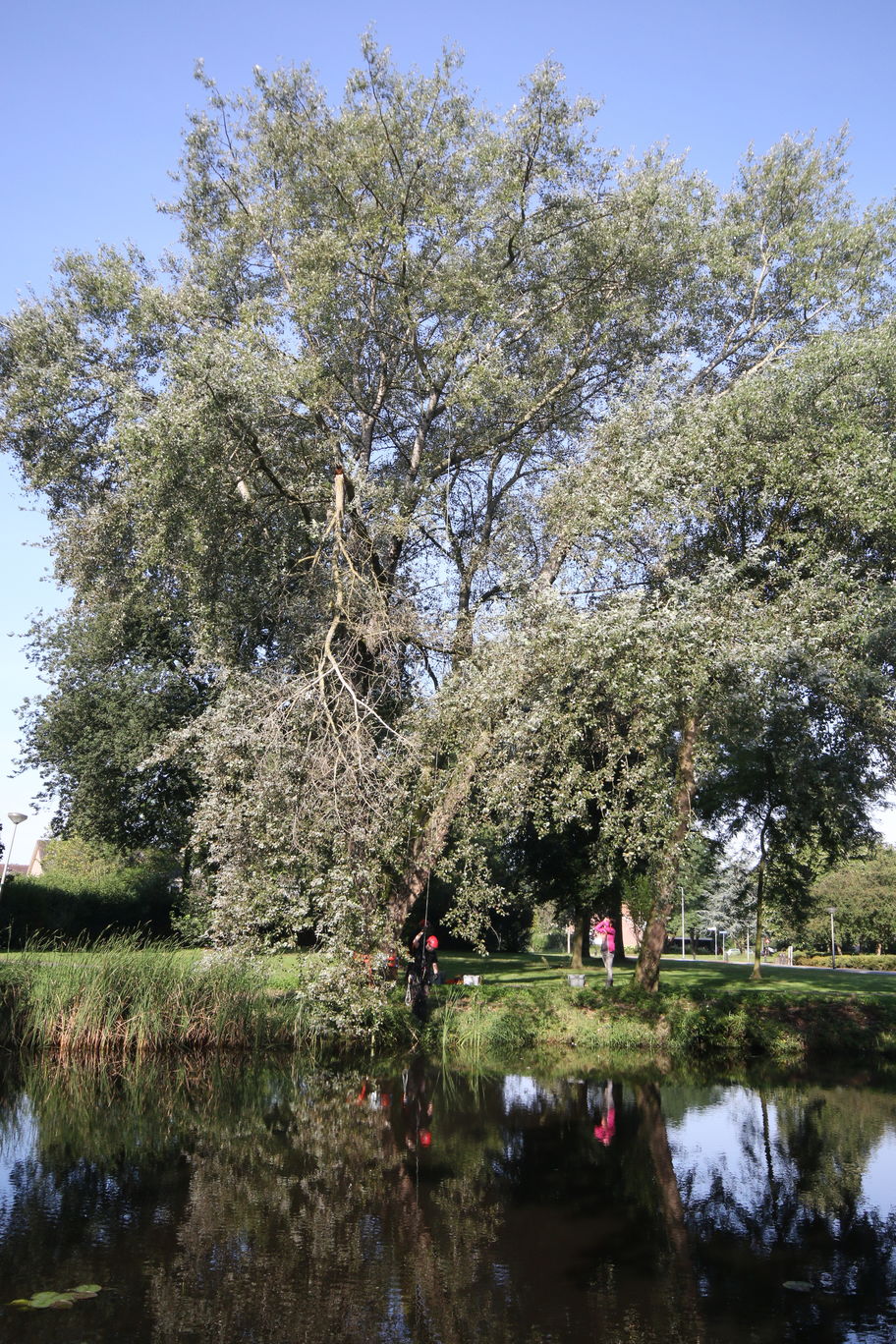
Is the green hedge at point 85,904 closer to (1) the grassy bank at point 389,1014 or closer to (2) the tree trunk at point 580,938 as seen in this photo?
(1) the grassy bank at point 389,1014

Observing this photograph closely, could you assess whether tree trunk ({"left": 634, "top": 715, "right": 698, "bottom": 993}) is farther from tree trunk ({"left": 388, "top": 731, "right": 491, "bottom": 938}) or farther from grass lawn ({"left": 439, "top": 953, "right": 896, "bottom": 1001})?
tree trunk ({"left": 388, "top": 731, "right": 491, "bottom": 938})

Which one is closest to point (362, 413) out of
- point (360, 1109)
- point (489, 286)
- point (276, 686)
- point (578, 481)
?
point (489, 286)

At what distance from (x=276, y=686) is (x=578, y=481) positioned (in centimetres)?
612

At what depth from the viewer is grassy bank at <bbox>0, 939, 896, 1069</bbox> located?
45.4 ft

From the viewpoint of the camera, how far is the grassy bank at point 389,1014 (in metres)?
13.8

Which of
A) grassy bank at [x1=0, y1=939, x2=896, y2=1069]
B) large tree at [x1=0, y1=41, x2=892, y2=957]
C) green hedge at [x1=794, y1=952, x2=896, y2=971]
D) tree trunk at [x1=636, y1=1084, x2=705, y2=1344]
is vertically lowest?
tree trunk at [x1=636, y1=1084, x2=705, y2=1344]

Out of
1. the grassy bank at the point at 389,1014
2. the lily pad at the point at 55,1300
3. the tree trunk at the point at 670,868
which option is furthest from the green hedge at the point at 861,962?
the lily pad at the point at 55,1300

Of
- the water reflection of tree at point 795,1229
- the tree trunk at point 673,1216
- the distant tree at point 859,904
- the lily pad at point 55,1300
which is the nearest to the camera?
the lily pad at point 55,1300

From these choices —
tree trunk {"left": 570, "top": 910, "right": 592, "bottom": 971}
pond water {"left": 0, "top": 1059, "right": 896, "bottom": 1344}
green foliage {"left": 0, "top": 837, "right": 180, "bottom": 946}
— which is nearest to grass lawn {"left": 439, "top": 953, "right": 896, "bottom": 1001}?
tree trunk {"left": 570, "top": 910, "right": 592, "bottom": 971}

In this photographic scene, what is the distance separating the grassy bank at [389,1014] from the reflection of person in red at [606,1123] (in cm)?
319

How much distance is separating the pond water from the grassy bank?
0.75 metres

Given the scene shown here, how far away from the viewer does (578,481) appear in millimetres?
16453

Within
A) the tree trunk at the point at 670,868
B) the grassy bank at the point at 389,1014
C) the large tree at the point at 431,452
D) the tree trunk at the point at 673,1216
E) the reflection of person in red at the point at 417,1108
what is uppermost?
the large tree at the point at 431,452

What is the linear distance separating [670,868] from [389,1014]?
5167mm
